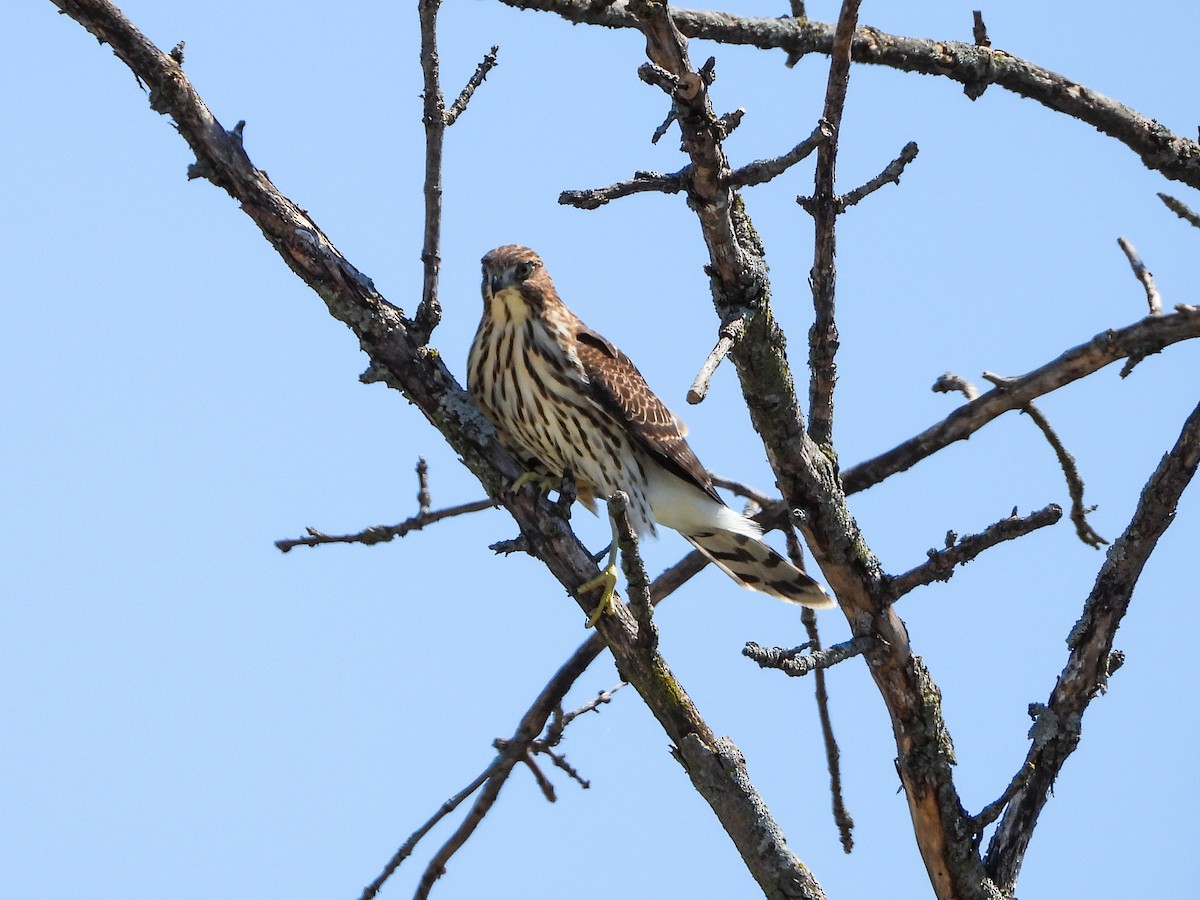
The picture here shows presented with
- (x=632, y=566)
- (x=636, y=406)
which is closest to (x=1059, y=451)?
(x=636, y=406)

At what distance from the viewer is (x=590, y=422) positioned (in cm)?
501

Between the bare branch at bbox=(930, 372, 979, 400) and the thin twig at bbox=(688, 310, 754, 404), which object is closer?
the thin twig at bbox=(688, 310, 754, 404)

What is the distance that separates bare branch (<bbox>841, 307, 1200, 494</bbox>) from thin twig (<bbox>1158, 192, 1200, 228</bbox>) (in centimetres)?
31

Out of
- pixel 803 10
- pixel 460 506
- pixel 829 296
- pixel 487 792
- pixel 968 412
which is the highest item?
pixel 803 10

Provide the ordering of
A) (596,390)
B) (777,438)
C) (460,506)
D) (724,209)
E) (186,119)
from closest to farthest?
(724,209) → (186,119) → (777,438) → (460,506) → (596,390)

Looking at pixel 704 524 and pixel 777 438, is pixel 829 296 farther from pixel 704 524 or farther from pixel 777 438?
pixel 704 524

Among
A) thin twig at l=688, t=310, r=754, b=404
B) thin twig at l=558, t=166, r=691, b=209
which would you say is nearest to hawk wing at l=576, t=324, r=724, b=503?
thin twig at l=688, t=310, r=754, b=404

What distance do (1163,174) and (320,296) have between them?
3235 millimetres

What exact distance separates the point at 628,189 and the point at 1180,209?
209cm

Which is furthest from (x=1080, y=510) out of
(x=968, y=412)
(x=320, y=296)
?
(x=320, y=296)

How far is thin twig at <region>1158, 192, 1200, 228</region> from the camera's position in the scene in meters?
4.55

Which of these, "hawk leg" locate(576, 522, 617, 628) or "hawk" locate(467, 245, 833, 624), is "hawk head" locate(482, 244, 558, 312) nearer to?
"hawk" locate(467, 245, 833, 624)

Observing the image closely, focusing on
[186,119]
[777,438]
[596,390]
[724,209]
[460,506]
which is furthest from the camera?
[596,390]

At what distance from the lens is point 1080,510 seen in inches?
210
